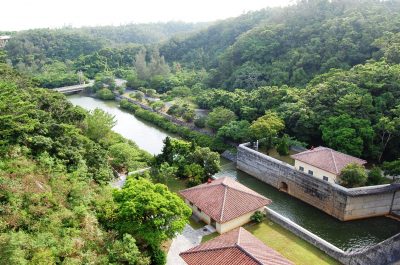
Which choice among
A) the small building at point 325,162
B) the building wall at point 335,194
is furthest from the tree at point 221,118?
the small building at point 325,162

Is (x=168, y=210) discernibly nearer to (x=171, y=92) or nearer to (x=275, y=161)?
(x=275, y=161)

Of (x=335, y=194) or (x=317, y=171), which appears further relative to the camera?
(x=317, y=171)

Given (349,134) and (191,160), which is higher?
(349,134)

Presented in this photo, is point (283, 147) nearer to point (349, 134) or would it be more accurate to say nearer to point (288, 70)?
point (349, 134)

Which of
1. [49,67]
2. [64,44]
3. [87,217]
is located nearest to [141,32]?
[64,44]

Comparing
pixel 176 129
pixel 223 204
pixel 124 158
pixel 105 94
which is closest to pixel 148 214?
pixel 223 204

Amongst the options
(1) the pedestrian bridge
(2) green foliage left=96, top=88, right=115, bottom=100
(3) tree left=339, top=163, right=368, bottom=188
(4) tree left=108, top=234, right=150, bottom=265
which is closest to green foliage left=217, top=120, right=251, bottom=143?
(3) tree left=339, top=163, right=368, bottom=188
